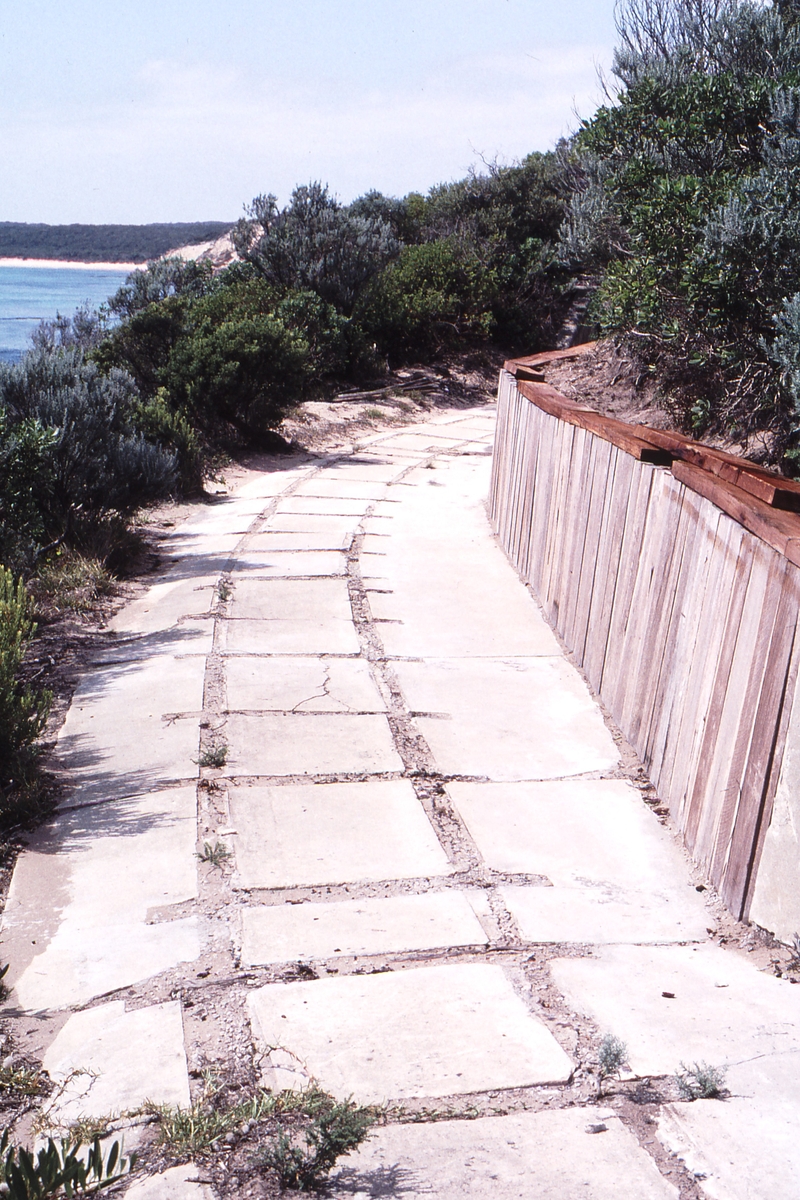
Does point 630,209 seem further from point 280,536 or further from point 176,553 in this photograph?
point 176,553

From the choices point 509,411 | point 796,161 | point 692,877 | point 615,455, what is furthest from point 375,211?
point 692,877

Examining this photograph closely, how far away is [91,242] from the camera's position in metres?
93.0

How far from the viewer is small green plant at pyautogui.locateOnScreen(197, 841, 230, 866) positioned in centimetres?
339

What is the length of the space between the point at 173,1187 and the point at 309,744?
2488mm

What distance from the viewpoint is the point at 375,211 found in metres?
24.5

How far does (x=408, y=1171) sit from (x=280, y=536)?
6.38m

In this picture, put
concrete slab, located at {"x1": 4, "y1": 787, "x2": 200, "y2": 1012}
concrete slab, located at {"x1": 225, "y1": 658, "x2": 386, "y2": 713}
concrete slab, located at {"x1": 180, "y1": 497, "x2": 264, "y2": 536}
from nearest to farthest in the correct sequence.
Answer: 1. concrete slab, located at {"x1": 4, "y1": 787, "x2": 200, "y2": 1012}
2. concrete slab, located at {"x1": 225, "y1": 658, "x2": 386, "y2": 713}
3. concrete slab, located at {"x1": 180, "y1": 497, "x2": 264, "y2": 536}

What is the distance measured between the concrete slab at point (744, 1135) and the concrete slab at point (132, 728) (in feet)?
7.83

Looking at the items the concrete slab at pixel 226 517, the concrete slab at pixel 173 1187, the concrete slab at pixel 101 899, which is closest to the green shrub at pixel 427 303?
the concrete slab at pixel 226 517

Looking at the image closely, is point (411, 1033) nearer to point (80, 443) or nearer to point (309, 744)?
point (309, 744)

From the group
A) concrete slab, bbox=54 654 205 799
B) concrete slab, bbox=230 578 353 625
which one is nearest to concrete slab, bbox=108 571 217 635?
concrete slab, bbox=230 578 353 625

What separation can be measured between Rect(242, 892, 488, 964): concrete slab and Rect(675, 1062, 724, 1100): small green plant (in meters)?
0.83

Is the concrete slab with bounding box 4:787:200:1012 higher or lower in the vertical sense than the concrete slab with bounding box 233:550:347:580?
lower

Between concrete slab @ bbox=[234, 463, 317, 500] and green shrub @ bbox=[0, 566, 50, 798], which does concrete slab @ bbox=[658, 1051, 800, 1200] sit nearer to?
green shrub @ bbox=[0, 566, 50, 798]
